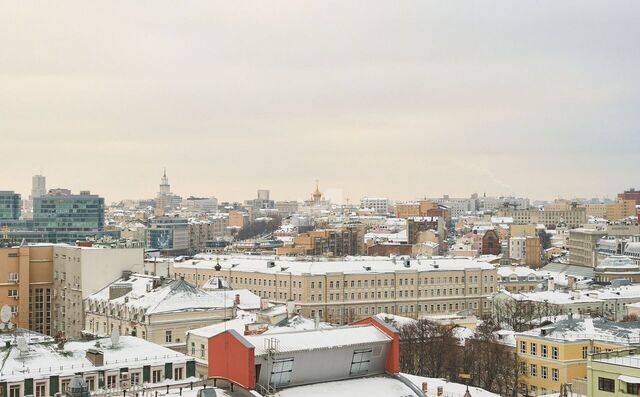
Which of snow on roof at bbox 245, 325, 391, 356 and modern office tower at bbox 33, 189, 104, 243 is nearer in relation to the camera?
snow on roof at bbox 245, 325, 391, 356

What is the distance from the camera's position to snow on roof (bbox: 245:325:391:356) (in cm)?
2575

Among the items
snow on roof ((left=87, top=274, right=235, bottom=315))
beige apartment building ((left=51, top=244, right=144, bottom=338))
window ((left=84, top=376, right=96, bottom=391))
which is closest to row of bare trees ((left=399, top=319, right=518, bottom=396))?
snow on roof ((left=87, top=274, right=235, bottom=315))

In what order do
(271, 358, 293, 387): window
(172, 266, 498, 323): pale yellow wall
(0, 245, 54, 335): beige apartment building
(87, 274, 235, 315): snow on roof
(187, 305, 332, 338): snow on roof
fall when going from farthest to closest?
1. (172, 266, 498, 323): pale yellow wall
2. (0, 245, 54, 335): beige apartment building
3. (87, 274, 235, 315): snow on roof
4. (187, 305, 332, 338): snow on roof
5. (271, 358, 293, 387): window

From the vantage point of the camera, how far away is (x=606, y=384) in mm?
32281

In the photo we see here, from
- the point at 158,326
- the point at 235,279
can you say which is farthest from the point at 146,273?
the point at 235,279

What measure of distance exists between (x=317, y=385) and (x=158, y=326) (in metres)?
25.1

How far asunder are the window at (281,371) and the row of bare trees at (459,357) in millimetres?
25596

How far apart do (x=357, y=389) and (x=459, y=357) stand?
2781cm

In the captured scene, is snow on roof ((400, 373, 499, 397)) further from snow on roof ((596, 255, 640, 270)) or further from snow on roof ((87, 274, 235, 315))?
snow on roof ((596, 255, 640, 270))

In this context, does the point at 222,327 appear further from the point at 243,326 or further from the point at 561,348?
the point at 561,348

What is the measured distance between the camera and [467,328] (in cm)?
6309

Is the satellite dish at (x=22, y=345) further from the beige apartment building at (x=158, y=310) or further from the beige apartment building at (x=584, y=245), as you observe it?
the beige apartment building at (x=584, y=245)

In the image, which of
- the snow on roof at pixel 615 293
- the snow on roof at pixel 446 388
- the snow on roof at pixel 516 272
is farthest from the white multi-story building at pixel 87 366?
the snow on roof at pixel 516 272

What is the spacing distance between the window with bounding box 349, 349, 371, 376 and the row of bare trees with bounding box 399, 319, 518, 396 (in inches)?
913
